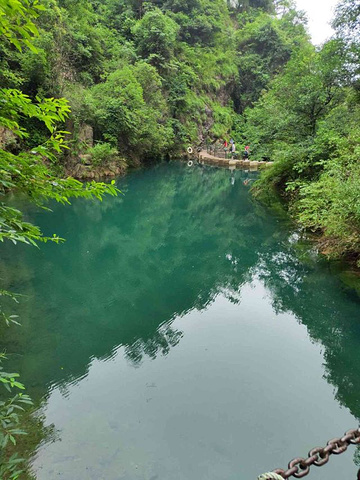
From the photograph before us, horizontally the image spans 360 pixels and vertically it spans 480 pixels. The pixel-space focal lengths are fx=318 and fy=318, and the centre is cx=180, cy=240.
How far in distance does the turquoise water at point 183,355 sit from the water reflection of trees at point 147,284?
32 millimetres

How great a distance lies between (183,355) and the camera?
4695mm

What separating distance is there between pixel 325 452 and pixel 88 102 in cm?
1882

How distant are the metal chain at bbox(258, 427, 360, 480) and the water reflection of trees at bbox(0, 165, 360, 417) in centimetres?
310

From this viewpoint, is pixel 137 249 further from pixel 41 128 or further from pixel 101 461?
pixel 41 128

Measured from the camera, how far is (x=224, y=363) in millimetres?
4551

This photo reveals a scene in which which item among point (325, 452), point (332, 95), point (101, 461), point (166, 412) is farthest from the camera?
point (332, 95)

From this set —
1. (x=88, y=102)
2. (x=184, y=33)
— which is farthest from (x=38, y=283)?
(x=184, y=33)

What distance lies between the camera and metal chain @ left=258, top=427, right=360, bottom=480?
1.15 metres

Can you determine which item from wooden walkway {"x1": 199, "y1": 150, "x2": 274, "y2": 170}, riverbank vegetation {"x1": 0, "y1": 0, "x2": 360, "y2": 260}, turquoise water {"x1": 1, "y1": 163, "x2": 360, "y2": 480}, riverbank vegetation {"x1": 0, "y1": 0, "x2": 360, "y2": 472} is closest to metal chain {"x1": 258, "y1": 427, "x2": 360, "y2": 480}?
riverbank vegetation {"x1": 0, "y1": 0, "x2": 360, "y2": 472}

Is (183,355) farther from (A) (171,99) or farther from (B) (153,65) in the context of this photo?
(B) (153,65)

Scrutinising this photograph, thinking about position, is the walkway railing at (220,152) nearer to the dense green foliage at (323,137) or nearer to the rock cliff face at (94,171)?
the rock cliff face at (94,171)

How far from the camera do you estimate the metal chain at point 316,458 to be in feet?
3.78

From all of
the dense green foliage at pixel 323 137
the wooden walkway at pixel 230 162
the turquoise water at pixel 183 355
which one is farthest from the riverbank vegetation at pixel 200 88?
the wooden walkway at pixel 230 162

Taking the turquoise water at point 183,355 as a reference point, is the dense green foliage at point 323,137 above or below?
above
